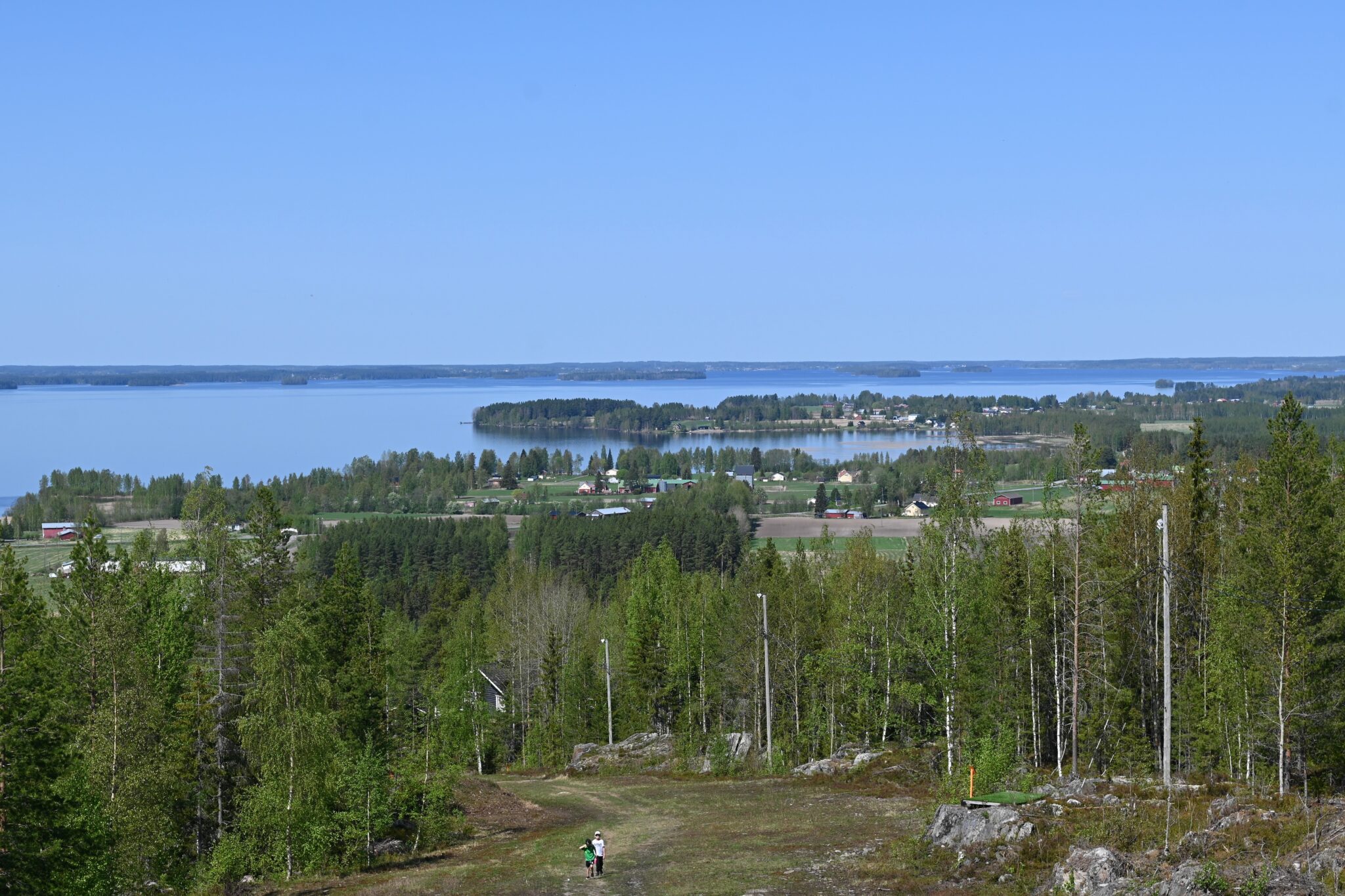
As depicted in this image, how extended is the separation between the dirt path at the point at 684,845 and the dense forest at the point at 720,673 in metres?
3.36

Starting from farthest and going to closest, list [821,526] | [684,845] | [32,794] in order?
[821,526]
[684,845]
[32,794]

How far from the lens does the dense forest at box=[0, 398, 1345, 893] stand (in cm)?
3234

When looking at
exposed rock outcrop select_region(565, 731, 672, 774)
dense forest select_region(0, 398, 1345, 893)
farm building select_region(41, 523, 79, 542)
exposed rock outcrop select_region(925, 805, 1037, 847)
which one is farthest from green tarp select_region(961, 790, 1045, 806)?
farm building select_region(41, 523, 79, 542)

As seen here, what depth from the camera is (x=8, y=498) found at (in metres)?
194

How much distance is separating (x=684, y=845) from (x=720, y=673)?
29497mm

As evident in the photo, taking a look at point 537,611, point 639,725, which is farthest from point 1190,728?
point 537,611

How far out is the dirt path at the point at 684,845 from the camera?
91.7 ft

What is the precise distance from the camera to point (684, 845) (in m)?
32.6

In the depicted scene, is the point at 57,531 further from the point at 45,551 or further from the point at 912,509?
the point at 912,509

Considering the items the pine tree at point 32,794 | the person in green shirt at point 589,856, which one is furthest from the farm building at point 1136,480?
the pine tree at point 32,794

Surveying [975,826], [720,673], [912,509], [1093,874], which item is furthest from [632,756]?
[912,509]

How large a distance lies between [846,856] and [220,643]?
22347mm

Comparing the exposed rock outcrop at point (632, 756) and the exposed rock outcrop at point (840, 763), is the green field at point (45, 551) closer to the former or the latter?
the exposed rock outcrop at point (632, 756)

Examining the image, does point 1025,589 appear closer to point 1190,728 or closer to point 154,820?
point 1190,728
